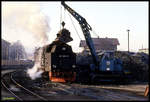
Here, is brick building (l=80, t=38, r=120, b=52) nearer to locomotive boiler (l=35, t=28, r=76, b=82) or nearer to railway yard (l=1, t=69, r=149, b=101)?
locomotive boiler (l=35, t=28, r=76, b=82)

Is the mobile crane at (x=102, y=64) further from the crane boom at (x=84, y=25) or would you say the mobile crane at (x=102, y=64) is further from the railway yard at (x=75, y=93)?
the railway yard at (x=75, y=93)

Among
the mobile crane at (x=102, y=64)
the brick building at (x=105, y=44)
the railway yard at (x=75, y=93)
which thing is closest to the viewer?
the railway yard at (x=75, y=93)

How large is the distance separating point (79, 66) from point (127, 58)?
23.3 feet

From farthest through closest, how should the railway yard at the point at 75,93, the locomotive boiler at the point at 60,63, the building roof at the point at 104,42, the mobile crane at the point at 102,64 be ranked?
1. the building roof at the point at 104,42
2. the mobile crane at the point at 102,64
3. the locomotive boiler at the point at 60,63
4. the railway yard at the point at 75,93

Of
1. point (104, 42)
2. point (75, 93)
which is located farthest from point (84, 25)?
point (104, 42)

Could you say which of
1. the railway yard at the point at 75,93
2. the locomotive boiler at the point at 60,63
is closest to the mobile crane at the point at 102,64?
the locomotive boiler at the point at 60,63

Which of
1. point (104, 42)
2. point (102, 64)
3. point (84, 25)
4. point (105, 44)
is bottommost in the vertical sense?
point (102, 64)

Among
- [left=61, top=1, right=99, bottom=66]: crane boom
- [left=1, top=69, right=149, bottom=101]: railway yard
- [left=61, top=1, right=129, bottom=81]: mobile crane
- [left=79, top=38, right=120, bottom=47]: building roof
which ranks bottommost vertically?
[left=1, top=69, right=149, bottom=101]: railway yard

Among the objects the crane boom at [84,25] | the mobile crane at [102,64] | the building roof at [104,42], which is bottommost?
the mobile crane at [102,64]

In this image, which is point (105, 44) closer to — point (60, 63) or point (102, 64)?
point (102, 64)

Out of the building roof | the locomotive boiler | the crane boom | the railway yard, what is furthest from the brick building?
→ the railway yard

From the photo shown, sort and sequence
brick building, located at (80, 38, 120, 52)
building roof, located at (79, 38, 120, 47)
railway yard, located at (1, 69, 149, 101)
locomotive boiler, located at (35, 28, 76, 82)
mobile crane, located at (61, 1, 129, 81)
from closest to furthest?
railway yard, located at (1, 69, 149, 101), locomotive boiler, located at (35, 28, 76, 82), mobile crane, located at (61, 1, 129, 81), brick building, located at (80, 38, 120, 52), building roof, located at (79, 38, 120, 47)

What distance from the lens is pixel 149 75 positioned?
29031mm

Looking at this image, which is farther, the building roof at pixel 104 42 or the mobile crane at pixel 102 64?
the building roof at pixel 104 42
